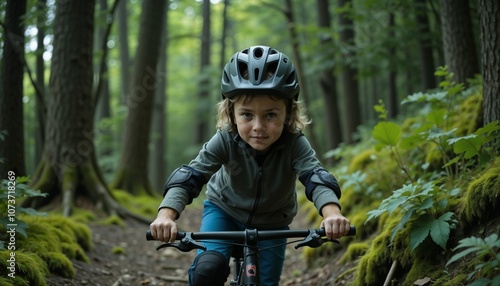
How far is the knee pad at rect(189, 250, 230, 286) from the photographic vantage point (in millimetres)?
2682

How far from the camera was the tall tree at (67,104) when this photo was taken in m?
7.35

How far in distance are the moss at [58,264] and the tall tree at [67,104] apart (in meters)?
3.08

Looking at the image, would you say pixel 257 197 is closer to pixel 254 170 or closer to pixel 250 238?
pixel 254 170

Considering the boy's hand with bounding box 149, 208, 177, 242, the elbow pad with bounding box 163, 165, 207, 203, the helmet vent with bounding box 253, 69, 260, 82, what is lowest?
the boy's hand with bounding box 149, 208, 177, 242

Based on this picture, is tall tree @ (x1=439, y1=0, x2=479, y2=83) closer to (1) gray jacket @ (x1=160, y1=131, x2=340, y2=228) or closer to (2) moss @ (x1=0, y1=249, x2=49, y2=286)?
(1) gray jacket @ (x1=160, y1=131, x2=340, y2=228)

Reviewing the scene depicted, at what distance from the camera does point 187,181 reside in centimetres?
308

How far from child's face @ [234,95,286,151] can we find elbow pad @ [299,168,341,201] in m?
0.38

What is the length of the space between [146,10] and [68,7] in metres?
3.94

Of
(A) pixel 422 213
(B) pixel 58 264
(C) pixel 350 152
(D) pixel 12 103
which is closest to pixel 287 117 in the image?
(A) pixel 422 213

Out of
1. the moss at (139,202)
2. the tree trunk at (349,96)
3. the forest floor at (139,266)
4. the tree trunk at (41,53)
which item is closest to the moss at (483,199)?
the forest floor at (139,266)

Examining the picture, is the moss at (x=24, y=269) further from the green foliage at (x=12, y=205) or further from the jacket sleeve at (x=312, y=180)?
the jacket sleeve at (x=312, y=180)

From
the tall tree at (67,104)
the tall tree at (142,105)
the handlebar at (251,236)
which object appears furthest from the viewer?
the tall tree at (142,105)

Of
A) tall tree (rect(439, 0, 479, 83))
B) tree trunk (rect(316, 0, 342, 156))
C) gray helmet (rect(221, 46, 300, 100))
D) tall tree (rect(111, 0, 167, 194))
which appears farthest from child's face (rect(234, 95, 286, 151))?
tree trunk (rect(316, 0, 342, 156))

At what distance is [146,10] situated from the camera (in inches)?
435
